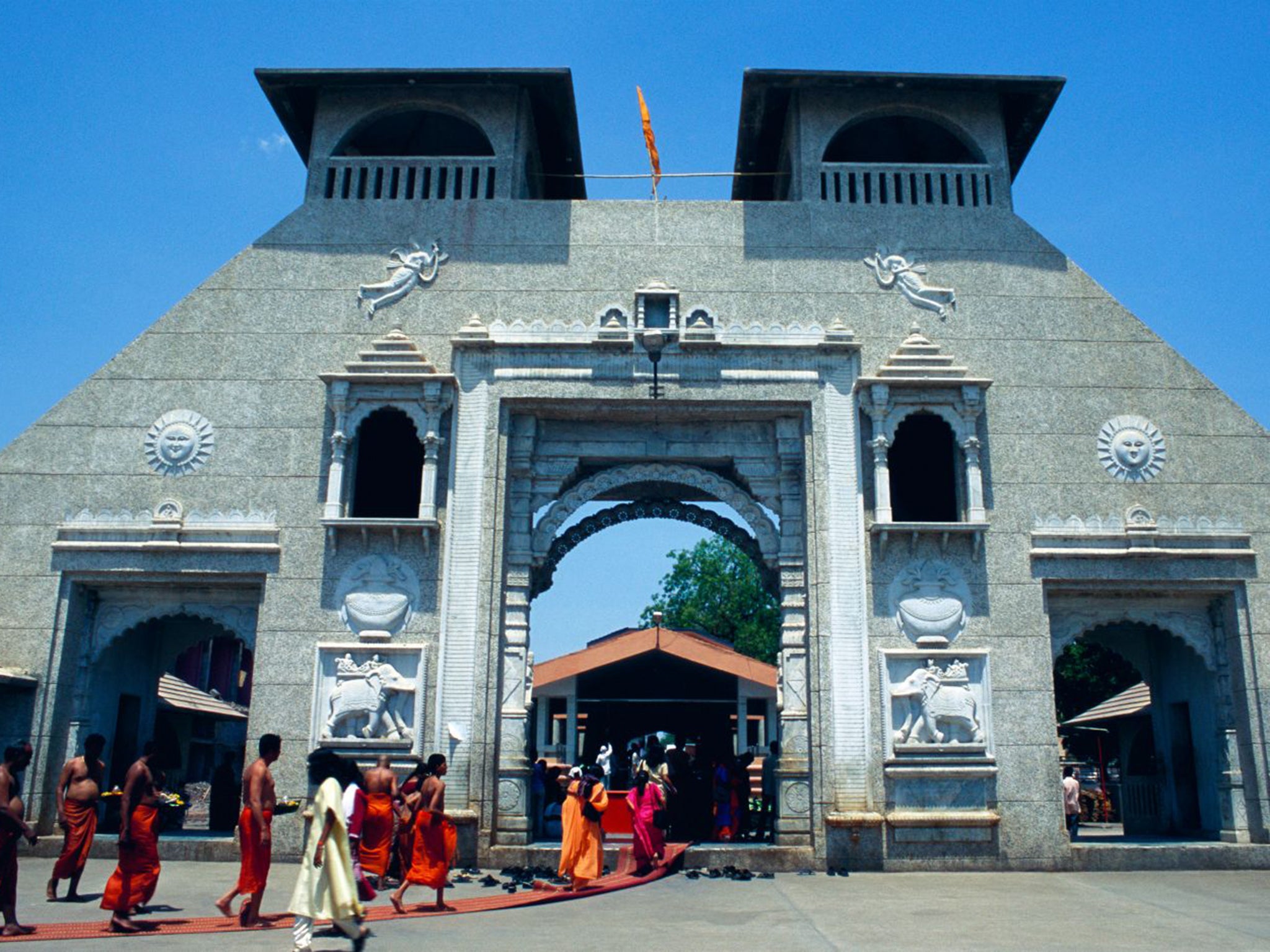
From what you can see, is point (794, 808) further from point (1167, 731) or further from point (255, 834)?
point (255, 834)

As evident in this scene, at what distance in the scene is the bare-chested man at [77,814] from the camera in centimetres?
1080

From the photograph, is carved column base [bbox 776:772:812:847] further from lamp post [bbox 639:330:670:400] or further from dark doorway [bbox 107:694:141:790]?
dark doorway [bbox 107:694:141:790]

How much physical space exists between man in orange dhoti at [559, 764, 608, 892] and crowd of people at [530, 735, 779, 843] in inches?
70.6

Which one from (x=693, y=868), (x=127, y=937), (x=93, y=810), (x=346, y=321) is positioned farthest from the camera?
(x=346, y=321)

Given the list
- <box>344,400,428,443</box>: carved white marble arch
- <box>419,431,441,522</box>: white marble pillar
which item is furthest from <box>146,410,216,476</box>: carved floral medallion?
<box>419,431,441,522</box>: white marble pillar

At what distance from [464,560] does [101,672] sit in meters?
5.47

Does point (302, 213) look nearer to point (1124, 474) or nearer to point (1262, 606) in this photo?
point (1124, 474)

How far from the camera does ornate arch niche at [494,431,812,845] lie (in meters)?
14.3

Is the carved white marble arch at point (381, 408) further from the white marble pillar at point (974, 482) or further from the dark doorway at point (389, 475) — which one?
the white marble pillar at point (974, 482)

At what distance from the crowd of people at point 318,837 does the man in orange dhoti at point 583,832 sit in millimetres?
10

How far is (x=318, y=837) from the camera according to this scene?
8320mm

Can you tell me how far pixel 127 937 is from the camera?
875 centimetres

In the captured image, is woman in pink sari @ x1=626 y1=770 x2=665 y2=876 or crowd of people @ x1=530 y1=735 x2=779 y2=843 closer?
woman in pink sari @ x1=626 y1=770 x2=665 y2=876

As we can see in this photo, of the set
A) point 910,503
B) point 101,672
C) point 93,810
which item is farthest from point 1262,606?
point 101,672
